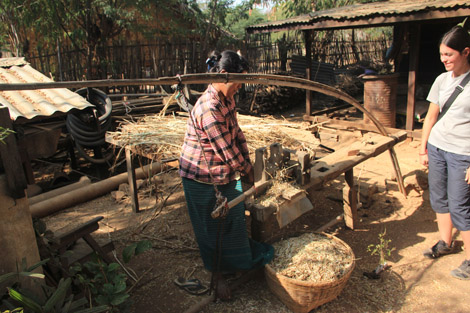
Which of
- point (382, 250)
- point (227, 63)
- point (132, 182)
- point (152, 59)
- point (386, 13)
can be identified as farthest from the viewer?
point (152, 59)

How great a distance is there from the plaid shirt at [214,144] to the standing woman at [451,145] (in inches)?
67.4

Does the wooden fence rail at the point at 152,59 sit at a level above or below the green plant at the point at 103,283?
above

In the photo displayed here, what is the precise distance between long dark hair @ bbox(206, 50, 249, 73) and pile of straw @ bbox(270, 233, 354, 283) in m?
1.46

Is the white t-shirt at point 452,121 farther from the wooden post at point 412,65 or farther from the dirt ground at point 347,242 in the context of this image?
the wooden post at point 412,65

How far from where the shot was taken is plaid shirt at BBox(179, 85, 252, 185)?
2.52 meters

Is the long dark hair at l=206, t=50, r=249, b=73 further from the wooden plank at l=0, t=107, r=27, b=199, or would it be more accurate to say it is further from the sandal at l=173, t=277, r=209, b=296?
the sandal at l=173, t=277, r=209, b=296

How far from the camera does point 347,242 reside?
3834 millimetres

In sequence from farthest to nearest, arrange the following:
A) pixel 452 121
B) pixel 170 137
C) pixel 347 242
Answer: pixel 170 137, pixel 347 242, pixel 452 121

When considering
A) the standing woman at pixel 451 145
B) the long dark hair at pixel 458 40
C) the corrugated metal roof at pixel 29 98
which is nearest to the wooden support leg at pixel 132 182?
the corrugated metal roof at pixel 29 98

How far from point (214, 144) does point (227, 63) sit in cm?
57

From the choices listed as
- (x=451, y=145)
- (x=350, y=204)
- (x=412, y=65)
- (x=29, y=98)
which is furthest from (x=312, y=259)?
(x=412, y=65)

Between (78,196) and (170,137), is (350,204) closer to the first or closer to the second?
(170,137)

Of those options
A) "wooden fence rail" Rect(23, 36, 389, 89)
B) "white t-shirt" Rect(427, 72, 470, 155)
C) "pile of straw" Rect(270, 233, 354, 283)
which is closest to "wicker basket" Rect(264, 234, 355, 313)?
"pile of straw" Rect(270, 233, 354, 283)

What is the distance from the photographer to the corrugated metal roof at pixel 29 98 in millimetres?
3206
